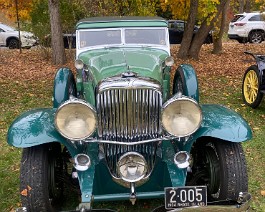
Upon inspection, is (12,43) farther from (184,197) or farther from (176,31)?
(184,197)

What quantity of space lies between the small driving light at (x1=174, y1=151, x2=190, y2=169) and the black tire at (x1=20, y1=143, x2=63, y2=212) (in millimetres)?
1218

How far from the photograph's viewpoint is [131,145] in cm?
376

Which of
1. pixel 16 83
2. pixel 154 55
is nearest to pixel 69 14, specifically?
pixel 16 83

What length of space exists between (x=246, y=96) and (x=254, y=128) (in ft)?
4.81

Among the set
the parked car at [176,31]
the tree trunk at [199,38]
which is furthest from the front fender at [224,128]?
the parked car at [176,31]

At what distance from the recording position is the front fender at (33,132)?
12.5 feet

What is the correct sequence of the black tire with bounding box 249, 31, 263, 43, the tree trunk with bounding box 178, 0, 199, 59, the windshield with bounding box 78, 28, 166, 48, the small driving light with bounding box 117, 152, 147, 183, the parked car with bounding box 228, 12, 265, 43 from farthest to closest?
the black tire with bounding box 249, 31, 263, 43 → the parked car with bounding box 228, 12, 265, 43 → the tree trunk with bounding box 178, 0, 199, 59 → the windshield with bounding box 78, 28, 166, 48 → the small driving light with bounding box 117, 152, 147, 183

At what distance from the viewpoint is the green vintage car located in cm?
360

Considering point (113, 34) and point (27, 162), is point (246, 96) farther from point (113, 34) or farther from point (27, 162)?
point (27, 162)

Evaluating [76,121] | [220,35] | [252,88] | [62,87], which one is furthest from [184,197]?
[220,35]

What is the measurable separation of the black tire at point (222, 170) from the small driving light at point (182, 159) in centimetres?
40

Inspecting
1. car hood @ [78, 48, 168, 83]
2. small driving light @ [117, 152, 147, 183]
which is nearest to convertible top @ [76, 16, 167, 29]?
car hood @ [78, 48, 168, 83]

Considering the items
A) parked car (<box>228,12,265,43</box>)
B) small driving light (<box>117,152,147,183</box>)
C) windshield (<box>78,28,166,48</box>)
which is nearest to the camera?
small driving light (<box>117,152,147,183</box>)

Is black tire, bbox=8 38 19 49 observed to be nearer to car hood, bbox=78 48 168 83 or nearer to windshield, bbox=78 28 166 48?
windshield, bbox=78 28 166 48
